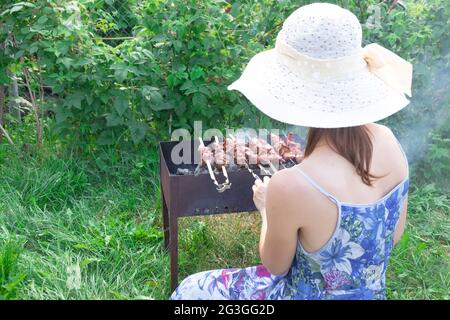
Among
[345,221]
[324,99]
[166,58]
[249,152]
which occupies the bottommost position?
[249,152]

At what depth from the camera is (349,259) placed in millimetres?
1909

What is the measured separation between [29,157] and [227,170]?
2318 millimetres

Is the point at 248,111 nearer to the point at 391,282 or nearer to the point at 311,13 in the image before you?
the point at 391,282

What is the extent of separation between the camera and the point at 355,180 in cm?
183

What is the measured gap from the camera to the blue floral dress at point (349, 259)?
184cm

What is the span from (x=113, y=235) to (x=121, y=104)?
100 cm

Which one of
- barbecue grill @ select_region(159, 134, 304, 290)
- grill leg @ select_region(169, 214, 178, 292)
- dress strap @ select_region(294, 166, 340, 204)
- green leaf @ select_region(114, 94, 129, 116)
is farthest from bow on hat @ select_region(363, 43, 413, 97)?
green leaf @ select_region(114, 94, 129, 116)

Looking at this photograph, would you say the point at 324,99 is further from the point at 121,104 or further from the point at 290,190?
the point at 121,104

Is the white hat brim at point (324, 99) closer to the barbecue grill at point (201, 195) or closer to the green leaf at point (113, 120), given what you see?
the barbecue grill at point (201, 195)

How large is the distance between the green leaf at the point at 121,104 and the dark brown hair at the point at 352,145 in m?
Result: 2.26

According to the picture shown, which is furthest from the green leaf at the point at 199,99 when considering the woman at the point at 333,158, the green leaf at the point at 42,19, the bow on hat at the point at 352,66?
the bow on hat at the point at 352,66

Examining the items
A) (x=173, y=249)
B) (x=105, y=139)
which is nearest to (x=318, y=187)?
(x=173, y=249)

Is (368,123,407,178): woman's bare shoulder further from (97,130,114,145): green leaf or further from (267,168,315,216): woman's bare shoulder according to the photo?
(97,130,114,145): green leaf

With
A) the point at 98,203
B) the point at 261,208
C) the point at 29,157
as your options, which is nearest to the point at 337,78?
the point at 261,208
